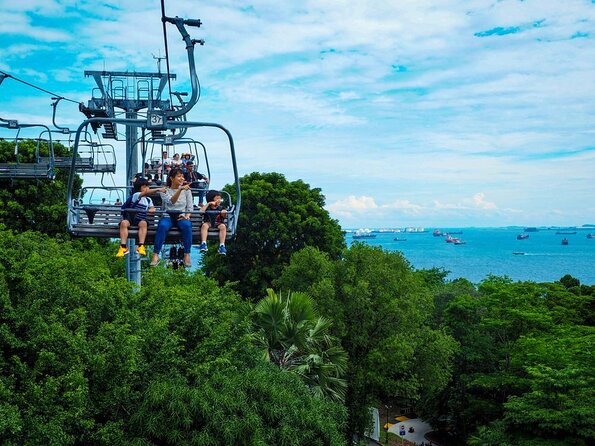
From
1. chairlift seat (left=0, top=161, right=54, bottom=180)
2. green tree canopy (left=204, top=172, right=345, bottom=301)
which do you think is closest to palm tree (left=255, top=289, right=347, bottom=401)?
chairlift seat (left=0, top=161, right=54, bottom=180)

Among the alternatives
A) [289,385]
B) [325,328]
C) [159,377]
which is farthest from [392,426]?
[159,377]

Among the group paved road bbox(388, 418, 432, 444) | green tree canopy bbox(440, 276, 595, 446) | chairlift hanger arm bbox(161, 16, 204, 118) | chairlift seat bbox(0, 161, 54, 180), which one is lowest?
paved road bbox(388, 418, 432, 444)

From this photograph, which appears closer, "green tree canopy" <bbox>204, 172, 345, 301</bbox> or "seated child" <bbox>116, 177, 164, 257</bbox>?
"seated child" <bbox>116, 177, 164, 257</bbox>

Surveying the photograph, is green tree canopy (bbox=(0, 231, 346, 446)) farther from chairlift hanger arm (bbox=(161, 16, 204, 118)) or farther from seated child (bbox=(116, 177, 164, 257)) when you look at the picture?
chairlift hanger arm (bbox=(161, 16, 204, 118))

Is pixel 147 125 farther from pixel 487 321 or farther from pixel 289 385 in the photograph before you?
pixel 487 321

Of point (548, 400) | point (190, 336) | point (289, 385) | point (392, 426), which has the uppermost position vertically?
point (190, 336)

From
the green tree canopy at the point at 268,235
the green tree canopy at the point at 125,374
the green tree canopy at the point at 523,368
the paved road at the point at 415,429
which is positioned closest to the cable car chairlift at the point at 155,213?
the green tree canopy at the point at 125,374
